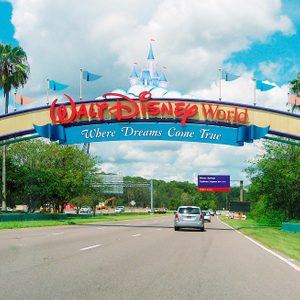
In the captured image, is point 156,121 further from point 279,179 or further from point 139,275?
point 139,275

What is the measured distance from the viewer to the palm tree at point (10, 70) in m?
50.7

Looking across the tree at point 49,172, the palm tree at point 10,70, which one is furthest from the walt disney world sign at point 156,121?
the tree at point 49,172

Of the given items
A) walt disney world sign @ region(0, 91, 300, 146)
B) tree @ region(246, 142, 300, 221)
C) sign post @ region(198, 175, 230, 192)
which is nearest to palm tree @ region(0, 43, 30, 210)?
walt disney world sign @ region(0, 91, 300, 146)

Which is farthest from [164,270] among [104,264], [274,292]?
[274,292]

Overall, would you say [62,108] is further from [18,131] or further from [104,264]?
[104,264]

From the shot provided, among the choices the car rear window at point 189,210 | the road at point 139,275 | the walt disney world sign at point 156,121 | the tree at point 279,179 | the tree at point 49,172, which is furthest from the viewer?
the tree at point 49,172

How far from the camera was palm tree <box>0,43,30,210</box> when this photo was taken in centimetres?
5072

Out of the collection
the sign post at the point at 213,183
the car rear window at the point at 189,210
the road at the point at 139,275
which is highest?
the sign post at the point at 213,183

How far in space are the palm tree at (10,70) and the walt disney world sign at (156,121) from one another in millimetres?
14440

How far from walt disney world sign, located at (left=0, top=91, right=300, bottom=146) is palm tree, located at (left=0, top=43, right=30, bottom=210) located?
14440 mm

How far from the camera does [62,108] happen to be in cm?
3697

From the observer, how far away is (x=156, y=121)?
120ft

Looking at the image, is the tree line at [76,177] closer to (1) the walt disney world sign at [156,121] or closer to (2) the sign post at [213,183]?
(1) the walt disney world sign at [156,121]

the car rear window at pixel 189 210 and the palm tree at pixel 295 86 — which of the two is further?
the palm tree at pixel 295 86
